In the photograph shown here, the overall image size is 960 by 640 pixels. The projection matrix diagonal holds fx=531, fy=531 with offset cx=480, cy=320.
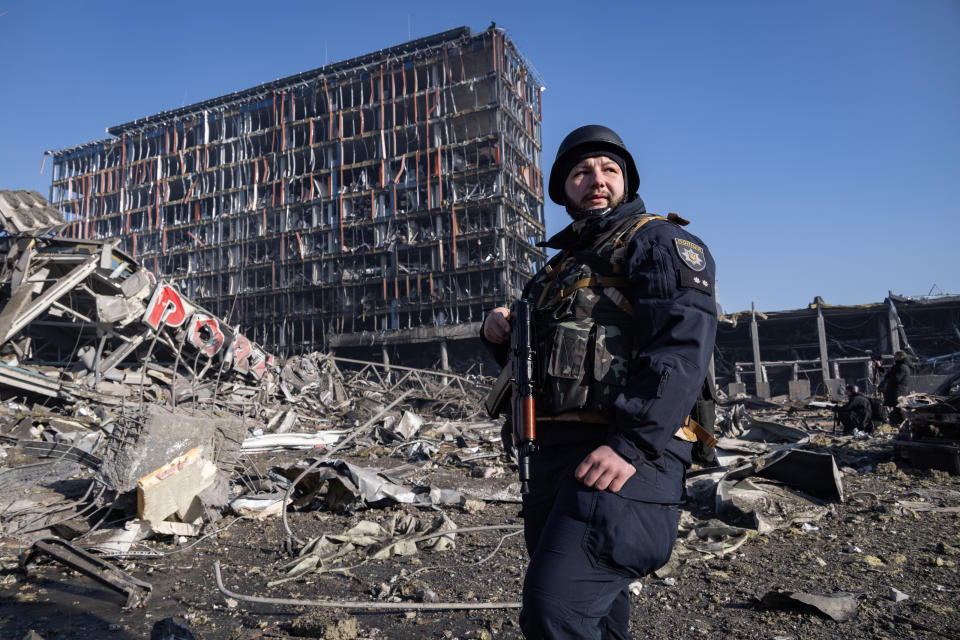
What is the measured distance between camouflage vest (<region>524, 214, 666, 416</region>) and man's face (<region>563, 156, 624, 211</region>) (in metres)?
0.14

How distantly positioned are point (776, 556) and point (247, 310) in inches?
1591

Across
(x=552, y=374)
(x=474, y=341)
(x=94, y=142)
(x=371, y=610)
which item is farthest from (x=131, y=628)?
(x=94, y=142)

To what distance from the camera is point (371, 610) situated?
10.6 feet

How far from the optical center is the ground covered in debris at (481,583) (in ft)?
9.75

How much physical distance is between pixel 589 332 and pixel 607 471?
443mm

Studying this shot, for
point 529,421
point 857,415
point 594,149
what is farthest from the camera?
point 857,415

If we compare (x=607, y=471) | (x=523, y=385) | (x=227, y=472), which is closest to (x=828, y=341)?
(x=227, y=472)

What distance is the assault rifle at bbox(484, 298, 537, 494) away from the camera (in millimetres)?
1784

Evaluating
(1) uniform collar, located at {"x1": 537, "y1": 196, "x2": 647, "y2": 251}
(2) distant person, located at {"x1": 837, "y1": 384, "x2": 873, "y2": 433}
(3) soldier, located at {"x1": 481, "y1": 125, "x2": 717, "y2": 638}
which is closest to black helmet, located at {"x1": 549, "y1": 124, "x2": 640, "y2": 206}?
(3) soldier, located at {"x1": 481, "y1": 125, "x2": 717, "y2": 638}

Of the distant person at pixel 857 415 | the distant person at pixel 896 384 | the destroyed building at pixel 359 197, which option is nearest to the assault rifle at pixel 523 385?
the distant person at pixel 857 415

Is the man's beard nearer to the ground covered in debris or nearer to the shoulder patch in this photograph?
the shoulder patch

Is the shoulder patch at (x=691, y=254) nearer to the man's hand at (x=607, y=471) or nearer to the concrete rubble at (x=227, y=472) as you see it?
→ the man's hand at (x=607, y=471)

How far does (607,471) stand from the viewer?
4.83 feet

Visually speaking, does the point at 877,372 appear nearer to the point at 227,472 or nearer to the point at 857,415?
the point at 857,415
